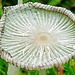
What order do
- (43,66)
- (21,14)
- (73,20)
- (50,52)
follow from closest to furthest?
(43,66), (50,52), (73,20), (21,14)

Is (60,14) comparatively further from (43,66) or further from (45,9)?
(43,66)

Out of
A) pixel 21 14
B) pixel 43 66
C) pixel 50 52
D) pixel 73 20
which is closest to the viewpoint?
pixel 43 66

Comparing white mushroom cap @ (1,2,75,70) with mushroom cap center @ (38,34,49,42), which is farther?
mushroom cap center @ (38,34,49,42)

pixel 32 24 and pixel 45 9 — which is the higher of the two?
pixel 45 9

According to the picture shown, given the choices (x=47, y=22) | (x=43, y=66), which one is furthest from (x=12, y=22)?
(x=43, y=66)

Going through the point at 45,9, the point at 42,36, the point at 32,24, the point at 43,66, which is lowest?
the point at 43,66

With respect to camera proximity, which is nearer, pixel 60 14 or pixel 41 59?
pixel 41 59

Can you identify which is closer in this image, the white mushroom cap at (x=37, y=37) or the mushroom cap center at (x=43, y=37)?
the white mushroom cap at (x=37, y=37)

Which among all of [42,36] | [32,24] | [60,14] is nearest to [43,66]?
[42,36]
